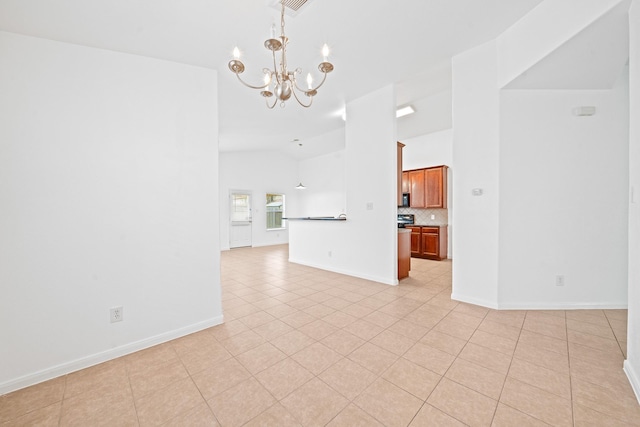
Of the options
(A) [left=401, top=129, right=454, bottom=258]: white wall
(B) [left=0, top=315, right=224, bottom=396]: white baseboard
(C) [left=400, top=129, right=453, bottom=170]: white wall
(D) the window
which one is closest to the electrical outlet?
(B) [left=0, top=315, right=224, bottom=396]: white baseboard

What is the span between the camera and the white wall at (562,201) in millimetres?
2898

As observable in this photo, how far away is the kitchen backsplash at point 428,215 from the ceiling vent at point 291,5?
5601mm

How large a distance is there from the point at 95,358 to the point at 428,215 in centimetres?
674

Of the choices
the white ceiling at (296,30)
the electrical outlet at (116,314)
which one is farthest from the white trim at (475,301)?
the electrical outlet at (116,314)

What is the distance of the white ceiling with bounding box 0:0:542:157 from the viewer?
203 cm

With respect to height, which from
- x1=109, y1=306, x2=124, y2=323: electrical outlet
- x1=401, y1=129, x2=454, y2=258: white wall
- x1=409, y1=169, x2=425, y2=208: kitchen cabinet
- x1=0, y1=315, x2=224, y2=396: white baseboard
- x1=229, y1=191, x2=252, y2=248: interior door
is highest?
x1=401, y1=129, x2=454, y2=258: white wall

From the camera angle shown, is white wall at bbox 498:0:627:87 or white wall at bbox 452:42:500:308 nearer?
white wall at bbox 498:0:627:87

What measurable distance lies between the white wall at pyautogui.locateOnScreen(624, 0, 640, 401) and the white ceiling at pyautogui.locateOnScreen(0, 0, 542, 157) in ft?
3.40

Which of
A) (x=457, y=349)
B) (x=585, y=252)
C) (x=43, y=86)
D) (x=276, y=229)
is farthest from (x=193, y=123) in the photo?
(x=276, y=229)

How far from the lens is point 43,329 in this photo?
1989 mm

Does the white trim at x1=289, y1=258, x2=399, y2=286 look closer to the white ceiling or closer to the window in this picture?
the white ceiling

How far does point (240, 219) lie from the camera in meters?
8.73

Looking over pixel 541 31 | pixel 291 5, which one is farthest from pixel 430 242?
pixel 291 5

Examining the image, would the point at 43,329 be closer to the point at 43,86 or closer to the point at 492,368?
the point at 43,86
